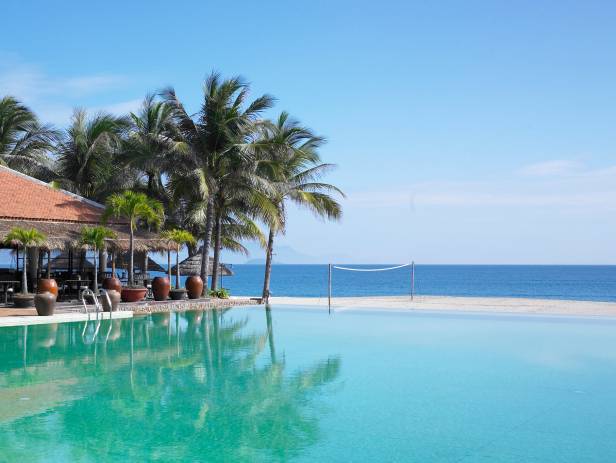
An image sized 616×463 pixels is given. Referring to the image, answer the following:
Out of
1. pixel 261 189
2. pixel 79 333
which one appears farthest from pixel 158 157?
pixel 79 333

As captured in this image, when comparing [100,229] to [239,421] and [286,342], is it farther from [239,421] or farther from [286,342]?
[239,421]

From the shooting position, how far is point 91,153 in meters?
25.1

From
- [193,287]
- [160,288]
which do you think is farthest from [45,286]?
[193,287]

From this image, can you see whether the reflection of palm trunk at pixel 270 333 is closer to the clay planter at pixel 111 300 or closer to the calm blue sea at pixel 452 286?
the clay planter at pixel 111 300

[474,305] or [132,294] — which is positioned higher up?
[132,294]

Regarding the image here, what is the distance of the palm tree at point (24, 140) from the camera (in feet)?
84.9

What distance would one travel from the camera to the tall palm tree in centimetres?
2506

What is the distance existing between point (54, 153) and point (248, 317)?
12.9 metres

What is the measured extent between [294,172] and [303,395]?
1602 cm

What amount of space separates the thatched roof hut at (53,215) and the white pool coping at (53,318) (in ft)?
8.41

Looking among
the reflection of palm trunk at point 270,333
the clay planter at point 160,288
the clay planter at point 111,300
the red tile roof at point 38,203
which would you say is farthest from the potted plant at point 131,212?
the reflection of palm trunk at point 270,333

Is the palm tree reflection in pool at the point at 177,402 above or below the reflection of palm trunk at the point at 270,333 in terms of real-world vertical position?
below

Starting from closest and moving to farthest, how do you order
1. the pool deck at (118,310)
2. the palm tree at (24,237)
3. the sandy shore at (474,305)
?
the pool deck at (118,310) → the palm tree at (24,237) → the sandy shore at (474,305)

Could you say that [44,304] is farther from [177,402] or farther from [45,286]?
[177,402]
